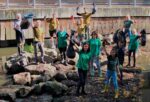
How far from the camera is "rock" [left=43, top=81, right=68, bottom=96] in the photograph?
11.5 meters

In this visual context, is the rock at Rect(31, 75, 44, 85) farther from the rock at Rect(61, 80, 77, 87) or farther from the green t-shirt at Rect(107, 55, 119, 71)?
the green t-shirt at Rect(107, 55, 119, 71)

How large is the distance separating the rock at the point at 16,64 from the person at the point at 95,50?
2.82 m

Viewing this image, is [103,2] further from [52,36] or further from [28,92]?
[28,92]

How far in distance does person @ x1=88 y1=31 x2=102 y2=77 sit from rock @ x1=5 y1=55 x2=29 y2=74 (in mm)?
2817

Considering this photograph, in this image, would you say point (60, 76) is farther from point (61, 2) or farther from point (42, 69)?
point (61, 2)

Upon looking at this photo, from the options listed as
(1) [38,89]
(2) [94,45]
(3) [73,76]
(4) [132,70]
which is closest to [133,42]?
(4) [132,70]

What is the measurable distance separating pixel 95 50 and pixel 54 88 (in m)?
2.67

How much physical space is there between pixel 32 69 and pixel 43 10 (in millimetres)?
6935

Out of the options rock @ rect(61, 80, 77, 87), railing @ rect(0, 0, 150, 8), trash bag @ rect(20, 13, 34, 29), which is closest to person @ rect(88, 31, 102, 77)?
rock @ rect(61, 80, 77, 87)

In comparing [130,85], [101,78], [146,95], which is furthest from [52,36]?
[146,95]

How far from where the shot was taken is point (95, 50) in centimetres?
1362

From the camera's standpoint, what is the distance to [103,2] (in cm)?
2311

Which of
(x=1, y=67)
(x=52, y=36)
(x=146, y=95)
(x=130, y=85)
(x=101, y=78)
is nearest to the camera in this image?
(x=146, y=95)

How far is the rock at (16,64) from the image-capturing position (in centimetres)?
1529
